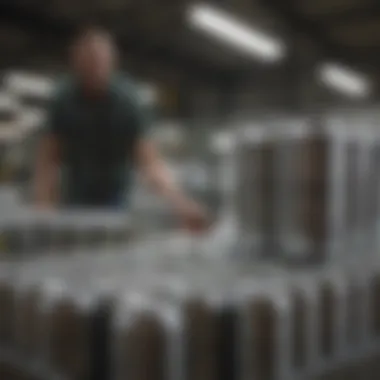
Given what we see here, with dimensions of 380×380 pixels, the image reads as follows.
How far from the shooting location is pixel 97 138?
112 centimetres

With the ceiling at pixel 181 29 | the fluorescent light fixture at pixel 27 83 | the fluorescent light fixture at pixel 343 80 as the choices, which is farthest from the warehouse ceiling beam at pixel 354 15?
the fluorescent light fixture at pixel 27 83

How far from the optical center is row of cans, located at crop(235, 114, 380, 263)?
63 cm

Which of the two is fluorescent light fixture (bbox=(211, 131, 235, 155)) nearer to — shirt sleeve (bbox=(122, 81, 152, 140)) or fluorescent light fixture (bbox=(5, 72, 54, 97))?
shirt sleeve (bbox=(122, 81, 152, 140))

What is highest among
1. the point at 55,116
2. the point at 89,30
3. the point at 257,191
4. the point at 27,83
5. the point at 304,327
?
the point at 89,30

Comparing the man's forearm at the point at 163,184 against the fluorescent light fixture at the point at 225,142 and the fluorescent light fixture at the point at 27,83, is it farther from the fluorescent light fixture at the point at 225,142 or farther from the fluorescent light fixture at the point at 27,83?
the fluorescent light fixture at the point at 27,83

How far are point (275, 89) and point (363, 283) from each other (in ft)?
2.90

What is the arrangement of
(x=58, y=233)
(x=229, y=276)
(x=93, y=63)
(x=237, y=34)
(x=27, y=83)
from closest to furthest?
1. (x=229, y=276)
2. (x=58, y=233)
3. (x=93, y=63)
4. (x=237, y=34)
5. (x=27, y=83)

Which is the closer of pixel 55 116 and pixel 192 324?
pixel 192 324

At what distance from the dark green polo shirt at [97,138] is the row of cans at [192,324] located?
1.63 ft

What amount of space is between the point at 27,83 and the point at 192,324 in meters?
1.09

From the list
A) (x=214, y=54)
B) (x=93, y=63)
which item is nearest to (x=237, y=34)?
(x=214, y=54)

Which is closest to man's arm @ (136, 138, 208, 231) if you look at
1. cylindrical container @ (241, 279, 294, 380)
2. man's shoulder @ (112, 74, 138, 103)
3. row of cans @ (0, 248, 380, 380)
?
man's shoulder @ (112, 74, 138, 103)

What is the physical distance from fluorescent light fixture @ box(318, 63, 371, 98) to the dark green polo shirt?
487 mm

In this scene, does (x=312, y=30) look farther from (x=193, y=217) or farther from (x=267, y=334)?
(x=267, y=334)
